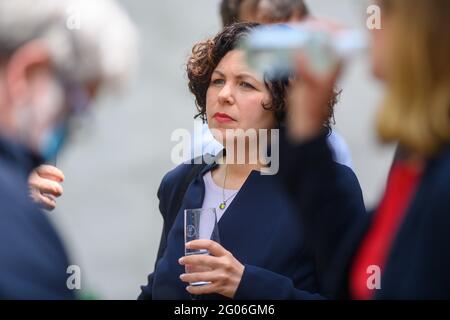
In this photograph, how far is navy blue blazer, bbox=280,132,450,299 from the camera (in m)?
1.34

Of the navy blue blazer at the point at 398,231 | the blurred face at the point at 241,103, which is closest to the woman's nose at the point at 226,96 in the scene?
the blurred face at the point at 241,103

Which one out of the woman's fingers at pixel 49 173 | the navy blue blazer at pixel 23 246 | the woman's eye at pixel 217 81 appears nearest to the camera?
the navy blue blazer at pixel 23 246

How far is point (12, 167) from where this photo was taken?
4.49 feet

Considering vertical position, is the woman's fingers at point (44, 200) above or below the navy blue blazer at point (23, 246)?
above

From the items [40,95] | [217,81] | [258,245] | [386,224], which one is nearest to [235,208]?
[258,245]

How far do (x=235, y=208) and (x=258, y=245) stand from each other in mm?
114

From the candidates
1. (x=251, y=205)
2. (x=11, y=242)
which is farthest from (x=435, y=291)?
(x=251, y=205)

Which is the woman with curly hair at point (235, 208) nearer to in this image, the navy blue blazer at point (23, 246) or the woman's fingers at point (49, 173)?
the woman's fingers at point (49, 173)

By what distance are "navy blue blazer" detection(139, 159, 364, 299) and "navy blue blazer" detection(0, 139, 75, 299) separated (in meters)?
0.78

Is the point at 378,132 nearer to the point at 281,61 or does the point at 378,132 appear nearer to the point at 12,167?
the point at 281,61

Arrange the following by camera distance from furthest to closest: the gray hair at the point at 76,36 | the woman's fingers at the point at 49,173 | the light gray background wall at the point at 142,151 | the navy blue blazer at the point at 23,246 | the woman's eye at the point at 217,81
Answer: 1. the light gray background wall at the point at 142,151
2. the woman's eye at the point at 217,81
3. the woman's fingers at the point at 49,173
4. the gray hair at the point at 76,36
5. the navy blue blazer at the point at 23,246

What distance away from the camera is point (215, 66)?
2309 mm

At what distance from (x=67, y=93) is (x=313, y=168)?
45 cm

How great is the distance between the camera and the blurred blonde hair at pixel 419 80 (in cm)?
139
